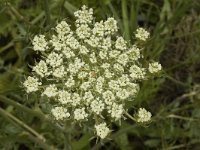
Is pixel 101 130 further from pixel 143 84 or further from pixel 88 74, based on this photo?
pixel 143 84

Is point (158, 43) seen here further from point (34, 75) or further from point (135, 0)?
point (34, 75)

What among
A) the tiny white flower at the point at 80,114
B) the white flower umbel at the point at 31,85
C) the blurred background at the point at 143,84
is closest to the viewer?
the tiny white flower at the point at 80,114

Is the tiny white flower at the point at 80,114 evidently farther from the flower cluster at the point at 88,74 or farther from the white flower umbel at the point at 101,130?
the white flower umbel at the point at 101,130

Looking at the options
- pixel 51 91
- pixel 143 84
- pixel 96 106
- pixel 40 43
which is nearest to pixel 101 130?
pixel 96 106

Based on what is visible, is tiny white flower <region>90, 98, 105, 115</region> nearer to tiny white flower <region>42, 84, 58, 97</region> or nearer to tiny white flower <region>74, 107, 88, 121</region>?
tiny white flower <region>74, 107, 88, 121</region>

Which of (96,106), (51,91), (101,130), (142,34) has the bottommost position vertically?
(101,130)

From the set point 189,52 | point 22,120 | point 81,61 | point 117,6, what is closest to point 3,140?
point 22,120

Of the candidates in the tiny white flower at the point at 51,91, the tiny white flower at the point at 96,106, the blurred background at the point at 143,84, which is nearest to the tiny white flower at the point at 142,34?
the blurred background at the point at 143,84
